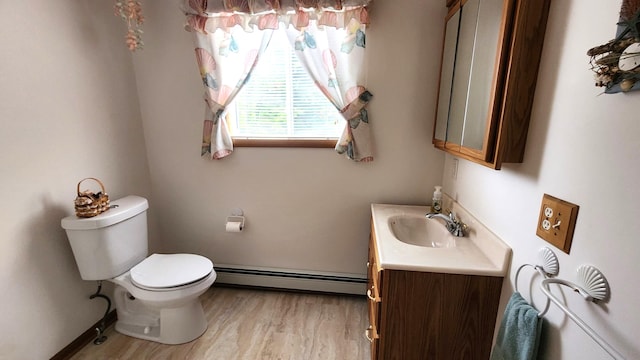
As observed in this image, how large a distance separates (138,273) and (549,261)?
6.49 ft

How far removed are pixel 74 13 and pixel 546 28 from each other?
228cm

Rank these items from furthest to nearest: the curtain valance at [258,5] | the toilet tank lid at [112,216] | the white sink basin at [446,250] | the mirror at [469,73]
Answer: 1. the curtain valance at [258,5]
2. the toilet tank lid at [112,216]
3. the white sink basin at [446,250]
4. the mirror at [469,73]

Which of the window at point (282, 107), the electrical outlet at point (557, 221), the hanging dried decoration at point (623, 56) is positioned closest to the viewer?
the hanging dried decoration at point (623, 56)

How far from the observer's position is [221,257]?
7.25 feet

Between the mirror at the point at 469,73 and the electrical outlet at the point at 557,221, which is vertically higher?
the mirror at the point at 469,73

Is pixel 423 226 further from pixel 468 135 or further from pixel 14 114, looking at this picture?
pixel 14 114

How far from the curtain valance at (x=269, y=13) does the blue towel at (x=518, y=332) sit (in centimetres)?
157

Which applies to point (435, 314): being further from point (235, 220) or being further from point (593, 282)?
point (235, 220)

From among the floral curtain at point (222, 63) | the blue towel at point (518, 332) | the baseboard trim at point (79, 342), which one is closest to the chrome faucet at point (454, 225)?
the blue towel at point (518, 332)

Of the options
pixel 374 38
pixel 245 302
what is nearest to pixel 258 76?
pixel 374 38

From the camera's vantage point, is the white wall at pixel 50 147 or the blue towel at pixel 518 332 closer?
the blue towel at pixel 518 332

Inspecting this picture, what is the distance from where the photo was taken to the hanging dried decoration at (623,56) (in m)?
0.56

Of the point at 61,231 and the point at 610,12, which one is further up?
the point at 610,12

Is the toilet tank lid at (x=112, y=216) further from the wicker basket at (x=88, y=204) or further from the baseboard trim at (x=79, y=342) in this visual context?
the baseboard trim at (x=79, y=342)
